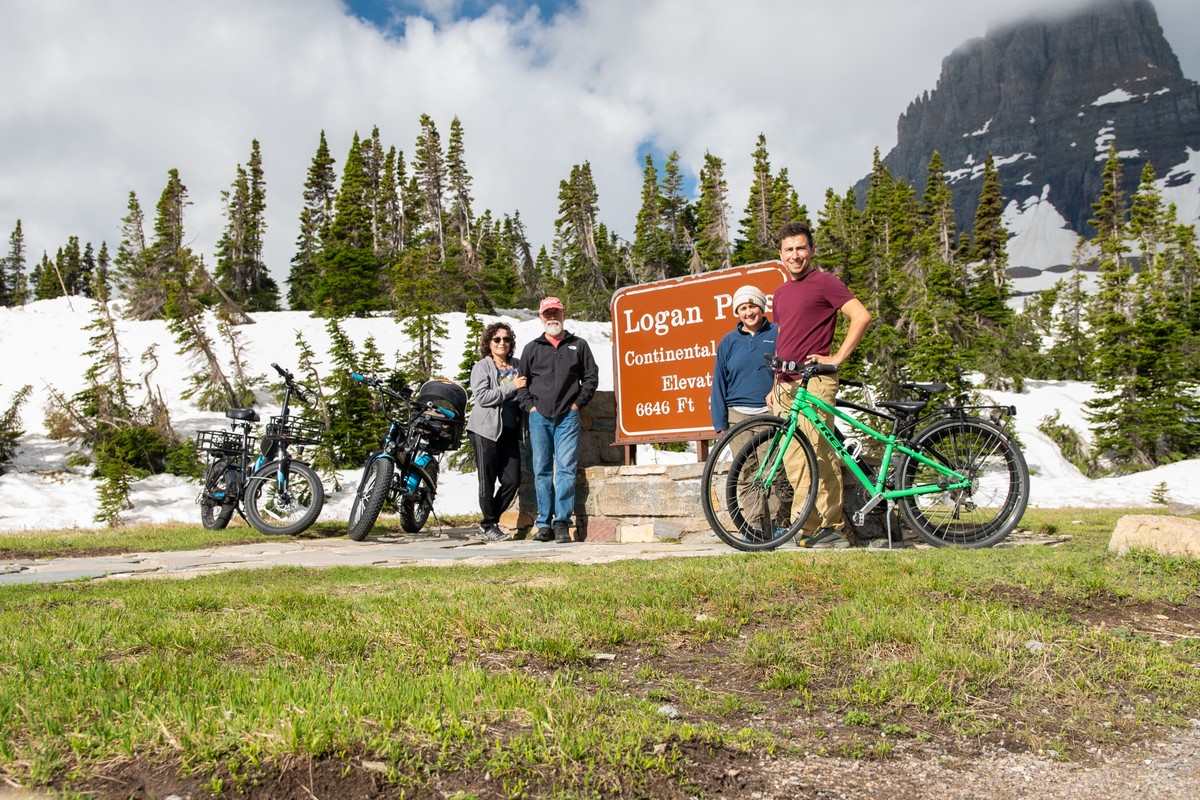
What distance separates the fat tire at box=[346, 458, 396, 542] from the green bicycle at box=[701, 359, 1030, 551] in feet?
11.0

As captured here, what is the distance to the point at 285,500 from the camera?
8414 mm

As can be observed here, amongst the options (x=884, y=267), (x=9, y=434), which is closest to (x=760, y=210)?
(x=884, y=267)

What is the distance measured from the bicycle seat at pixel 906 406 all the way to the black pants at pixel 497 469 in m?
3.89

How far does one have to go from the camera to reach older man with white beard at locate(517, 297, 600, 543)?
315 inches

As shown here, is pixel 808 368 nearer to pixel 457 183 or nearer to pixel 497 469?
pixel 497 469

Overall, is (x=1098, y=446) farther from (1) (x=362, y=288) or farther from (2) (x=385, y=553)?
(1) (x=362, y=288)

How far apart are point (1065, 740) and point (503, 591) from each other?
94.8 inches

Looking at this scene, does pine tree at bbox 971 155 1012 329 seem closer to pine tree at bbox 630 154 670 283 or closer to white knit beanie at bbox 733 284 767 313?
pine tree at bbox 630 154 670 283

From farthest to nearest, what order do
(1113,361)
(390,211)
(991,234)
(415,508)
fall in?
(390,211) < (991,234) < (1113,361) < (415,508)

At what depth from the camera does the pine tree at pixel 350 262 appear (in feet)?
173

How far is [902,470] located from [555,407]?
3.47 m

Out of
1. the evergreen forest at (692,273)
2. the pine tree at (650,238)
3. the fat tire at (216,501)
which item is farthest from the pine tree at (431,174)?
the fat tire at (216,501)

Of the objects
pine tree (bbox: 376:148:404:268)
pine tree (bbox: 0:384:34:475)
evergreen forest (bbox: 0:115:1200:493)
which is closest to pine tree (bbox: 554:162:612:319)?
evergreen forest (bbox: 0:115:1200:493)

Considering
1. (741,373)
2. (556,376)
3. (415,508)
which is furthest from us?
(415,508)
